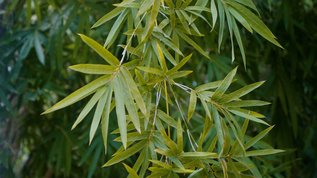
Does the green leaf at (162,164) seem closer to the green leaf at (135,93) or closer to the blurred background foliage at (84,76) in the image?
the green leaf at (135,93)

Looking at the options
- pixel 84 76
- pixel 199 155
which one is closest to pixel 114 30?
pixel 199 155

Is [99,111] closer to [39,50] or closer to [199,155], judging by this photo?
[199,155]

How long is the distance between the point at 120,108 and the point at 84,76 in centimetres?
92

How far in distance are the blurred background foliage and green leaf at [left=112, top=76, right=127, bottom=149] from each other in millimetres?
508

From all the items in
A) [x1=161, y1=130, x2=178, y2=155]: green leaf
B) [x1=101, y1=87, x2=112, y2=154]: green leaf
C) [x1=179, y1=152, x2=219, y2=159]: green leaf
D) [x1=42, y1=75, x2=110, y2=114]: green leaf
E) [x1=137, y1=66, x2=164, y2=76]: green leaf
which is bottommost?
[x1=179, y1=152, x2=219, y2=159]: green leaf

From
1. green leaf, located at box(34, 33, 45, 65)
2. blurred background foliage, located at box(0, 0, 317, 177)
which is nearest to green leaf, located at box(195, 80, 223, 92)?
blurred background foliage, located at box(0, 0, 317, 177)

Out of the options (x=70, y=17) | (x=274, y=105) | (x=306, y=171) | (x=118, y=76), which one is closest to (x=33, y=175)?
Result: (x=70, y=17)

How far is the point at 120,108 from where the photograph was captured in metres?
0.47

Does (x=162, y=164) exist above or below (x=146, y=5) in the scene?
below

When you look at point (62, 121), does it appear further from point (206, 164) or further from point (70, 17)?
point (206, 164)

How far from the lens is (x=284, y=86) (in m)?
1.14

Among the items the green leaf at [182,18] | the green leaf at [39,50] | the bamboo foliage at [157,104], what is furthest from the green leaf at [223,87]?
the green leaf at [39,50]

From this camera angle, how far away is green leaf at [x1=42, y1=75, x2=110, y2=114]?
0.46 metres

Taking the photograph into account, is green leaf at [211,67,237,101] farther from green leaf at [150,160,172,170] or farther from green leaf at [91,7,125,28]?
green leaf at [91,7,125,28]
